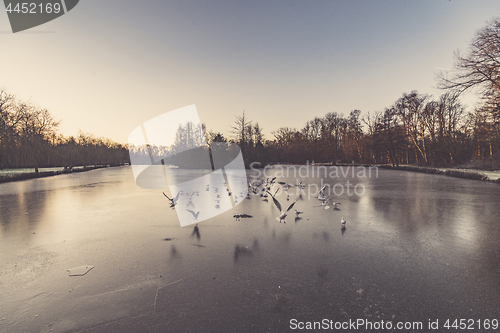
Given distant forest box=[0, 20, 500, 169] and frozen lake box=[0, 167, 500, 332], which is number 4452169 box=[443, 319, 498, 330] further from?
distant forest box=[0, 20, 500, 169]

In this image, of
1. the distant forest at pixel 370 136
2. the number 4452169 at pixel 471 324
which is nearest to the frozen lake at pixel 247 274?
the number 4452169 at pixel 471 324

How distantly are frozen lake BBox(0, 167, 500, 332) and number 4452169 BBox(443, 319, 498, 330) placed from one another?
0.08 ft

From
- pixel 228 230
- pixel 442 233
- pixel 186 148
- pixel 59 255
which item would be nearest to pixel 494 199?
pixel 442 233

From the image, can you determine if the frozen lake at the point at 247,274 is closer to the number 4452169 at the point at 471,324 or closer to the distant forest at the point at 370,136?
the number 4452169 at the point at 471,324

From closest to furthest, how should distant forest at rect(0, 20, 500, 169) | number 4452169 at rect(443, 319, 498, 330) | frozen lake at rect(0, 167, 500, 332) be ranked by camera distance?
number 4452169 at rect(443, 319, 498, 330) → frozen lake at rect(0, 167, 500, 332) → distant forest at rect(0, 20, 500, 169)

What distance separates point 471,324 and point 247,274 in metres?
2.66

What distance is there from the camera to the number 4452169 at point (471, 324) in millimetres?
2344

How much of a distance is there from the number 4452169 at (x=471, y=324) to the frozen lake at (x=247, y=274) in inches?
0.9

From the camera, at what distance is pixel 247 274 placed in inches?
137

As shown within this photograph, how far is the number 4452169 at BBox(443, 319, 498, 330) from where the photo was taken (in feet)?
7.69

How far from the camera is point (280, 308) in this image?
2646 mm

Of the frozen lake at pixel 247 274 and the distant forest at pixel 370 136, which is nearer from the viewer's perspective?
the frozen lake at pixel 247 274

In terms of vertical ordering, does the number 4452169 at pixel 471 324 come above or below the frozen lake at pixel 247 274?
below

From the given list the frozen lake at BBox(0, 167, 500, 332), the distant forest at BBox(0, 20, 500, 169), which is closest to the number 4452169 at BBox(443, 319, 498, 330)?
the frozen lake at BBox(0, 167, 500, 332)
